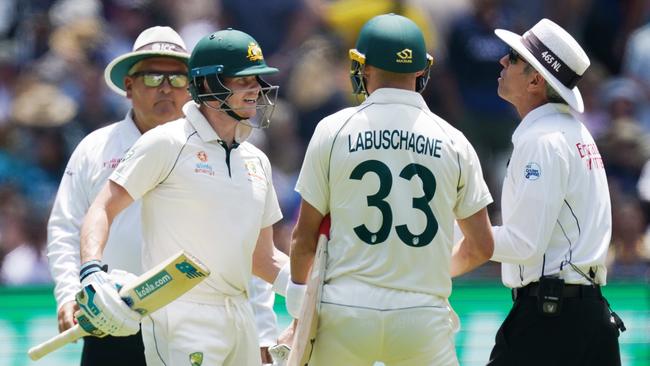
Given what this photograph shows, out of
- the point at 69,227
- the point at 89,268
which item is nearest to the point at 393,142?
the point at 89,268

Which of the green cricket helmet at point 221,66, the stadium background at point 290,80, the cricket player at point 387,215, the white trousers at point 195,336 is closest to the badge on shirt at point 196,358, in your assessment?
the white trousers at point 195,336

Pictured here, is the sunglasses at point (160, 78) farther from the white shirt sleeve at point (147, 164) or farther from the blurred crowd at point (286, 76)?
the blurred crowd at point (286, 76)

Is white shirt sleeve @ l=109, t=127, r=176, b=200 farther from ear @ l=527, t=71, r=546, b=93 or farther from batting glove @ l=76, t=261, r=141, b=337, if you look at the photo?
ear @ l=527, t=71, r=546, b=93

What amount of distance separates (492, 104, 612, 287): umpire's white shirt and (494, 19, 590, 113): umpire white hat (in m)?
0.17

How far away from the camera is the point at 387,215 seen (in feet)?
19.5

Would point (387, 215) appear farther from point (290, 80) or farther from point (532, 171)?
point (290, 80)

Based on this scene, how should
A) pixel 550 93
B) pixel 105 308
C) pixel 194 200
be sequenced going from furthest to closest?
pixel 550 93, pixel 194 200, pixel 105 308

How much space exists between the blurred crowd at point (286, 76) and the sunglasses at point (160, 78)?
4.92 m

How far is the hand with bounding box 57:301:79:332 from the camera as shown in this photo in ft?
21.9

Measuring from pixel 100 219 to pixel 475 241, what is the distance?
1.73m

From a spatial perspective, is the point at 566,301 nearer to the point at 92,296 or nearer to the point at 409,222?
the point at 409,222

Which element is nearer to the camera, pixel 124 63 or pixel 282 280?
pixel 282 280

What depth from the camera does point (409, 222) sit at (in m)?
5.96

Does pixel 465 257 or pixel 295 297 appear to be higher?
pixel 295 297
